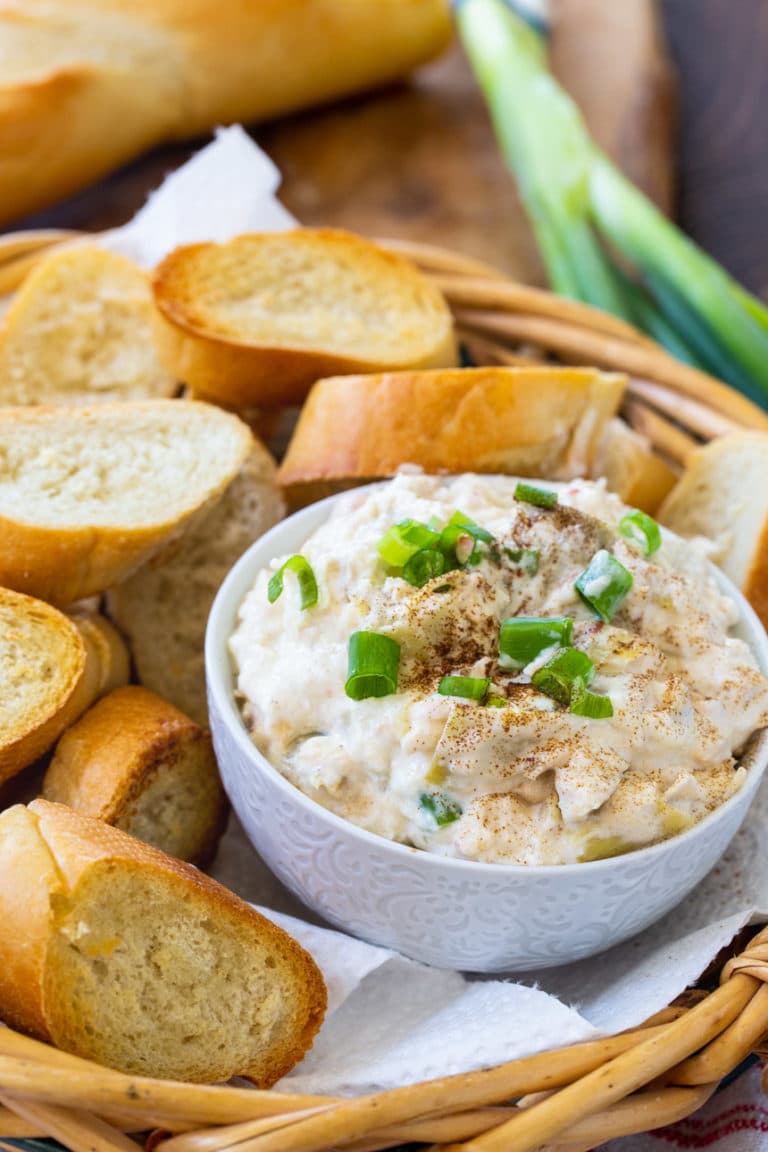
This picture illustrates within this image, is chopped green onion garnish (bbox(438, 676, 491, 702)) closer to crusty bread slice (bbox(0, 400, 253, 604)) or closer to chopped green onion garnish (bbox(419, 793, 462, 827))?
chopped green onion garnish (bbox(419, 793, 462, 827))

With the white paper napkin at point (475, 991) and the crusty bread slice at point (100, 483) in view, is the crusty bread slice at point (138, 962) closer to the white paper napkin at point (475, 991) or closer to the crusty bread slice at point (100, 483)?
the white paper napkin at point (475, 991)

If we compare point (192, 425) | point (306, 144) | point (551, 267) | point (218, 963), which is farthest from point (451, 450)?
point (306, 144)

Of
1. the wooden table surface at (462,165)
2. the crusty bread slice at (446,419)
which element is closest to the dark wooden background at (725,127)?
the wooden table surface at (462,165)

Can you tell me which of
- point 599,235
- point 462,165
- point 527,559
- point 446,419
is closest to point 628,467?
point 446,419

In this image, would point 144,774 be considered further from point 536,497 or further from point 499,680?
point 536,497

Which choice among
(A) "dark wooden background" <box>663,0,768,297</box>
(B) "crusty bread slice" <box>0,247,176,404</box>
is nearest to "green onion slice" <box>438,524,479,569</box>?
(B) "crusty bread slice" <box>0,247,176,404</box>

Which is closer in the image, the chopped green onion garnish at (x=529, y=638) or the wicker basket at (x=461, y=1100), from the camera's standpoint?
the wicker basket at (x=461, y=1100)
